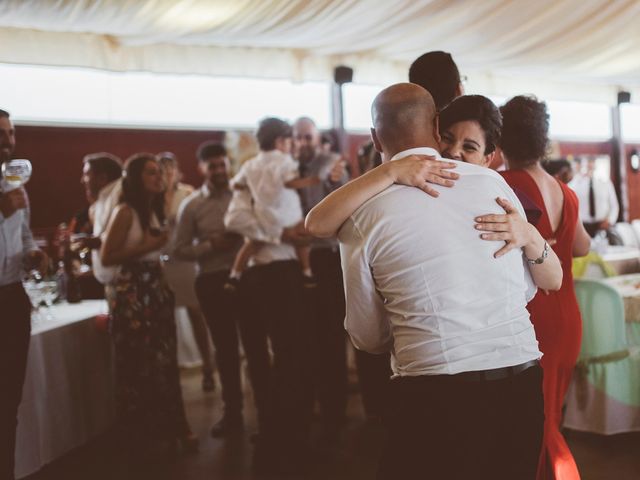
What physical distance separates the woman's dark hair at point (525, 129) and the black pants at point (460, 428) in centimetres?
96

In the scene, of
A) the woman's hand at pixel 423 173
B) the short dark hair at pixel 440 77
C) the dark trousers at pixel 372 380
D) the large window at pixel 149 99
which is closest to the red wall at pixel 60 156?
the large window at pixel 149 99

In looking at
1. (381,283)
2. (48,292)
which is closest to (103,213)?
(48,292)

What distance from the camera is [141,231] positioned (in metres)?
3.73

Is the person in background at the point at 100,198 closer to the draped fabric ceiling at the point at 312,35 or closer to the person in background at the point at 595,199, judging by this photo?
the draped fabric ceiling at the point at 312,35

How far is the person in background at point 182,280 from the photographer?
5.32 m

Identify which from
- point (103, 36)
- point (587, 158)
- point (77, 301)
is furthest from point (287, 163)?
point (587, 158)

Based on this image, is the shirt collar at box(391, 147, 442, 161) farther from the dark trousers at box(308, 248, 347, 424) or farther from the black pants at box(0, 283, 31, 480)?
the dark trousers at box(308, 248, 347, 424)

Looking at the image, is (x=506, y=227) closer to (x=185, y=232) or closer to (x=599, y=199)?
(x=185, y=232)

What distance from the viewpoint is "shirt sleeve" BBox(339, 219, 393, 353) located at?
158 centimetres

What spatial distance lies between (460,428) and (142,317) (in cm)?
251

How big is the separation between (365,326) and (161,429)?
2457mm

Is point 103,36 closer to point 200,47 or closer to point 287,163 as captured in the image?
point 200,47

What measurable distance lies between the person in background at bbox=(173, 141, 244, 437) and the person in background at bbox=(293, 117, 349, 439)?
1.55 feet

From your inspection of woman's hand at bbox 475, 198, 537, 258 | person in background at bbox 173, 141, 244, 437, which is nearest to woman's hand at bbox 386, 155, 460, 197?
woman's hand at bbox 475, 198, 537, 258
